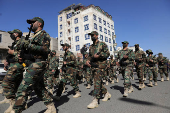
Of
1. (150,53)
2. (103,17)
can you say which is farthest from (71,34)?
(150,53)

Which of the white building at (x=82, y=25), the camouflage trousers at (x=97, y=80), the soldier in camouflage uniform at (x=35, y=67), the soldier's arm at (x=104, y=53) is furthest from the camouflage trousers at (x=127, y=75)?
the white building at (x=82, y=25)

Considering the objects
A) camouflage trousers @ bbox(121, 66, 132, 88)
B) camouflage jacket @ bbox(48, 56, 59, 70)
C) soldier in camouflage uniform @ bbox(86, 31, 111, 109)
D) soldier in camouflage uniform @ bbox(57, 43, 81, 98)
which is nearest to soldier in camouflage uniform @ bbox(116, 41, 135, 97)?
camouflage trousers @ bbox(121, 66, 132, 88)

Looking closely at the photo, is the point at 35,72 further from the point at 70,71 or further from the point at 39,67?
the point at 70,71

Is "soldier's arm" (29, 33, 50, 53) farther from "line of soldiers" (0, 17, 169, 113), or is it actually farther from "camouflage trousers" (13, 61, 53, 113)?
"camouflage trousers" (13, 61, 53, 113)

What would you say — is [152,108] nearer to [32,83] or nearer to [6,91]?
[32,83]

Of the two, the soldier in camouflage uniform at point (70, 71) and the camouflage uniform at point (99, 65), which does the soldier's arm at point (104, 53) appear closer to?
the camouflage uniform at point (99, 65)

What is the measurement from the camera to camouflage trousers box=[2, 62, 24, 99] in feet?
10.5

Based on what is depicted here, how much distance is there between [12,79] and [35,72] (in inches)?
50.6

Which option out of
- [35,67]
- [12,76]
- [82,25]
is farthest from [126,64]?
[82,25]

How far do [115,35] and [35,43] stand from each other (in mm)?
39999

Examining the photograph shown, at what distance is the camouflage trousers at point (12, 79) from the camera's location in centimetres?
319

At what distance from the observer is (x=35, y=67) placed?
2.50m

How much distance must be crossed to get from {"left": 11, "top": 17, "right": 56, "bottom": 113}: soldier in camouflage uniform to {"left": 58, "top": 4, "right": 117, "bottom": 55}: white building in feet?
96.3

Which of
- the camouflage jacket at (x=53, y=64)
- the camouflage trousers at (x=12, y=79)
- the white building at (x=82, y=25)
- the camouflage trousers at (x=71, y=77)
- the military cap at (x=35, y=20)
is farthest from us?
the white building at (x=82, y=25)
